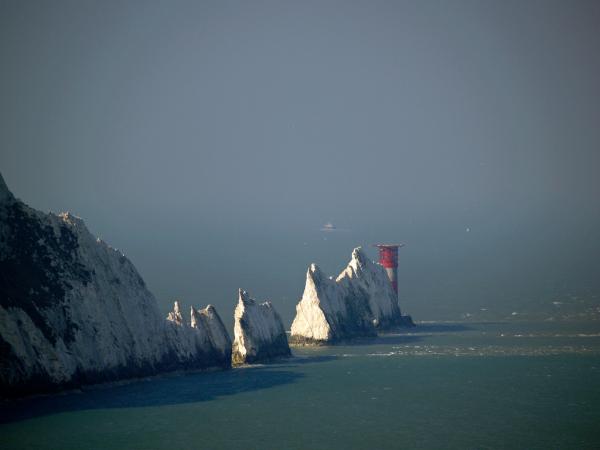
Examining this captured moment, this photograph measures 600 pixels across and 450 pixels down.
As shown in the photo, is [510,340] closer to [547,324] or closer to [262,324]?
[547,324]

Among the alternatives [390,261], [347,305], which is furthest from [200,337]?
[390,261]

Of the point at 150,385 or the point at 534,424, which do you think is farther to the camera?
the point at 150,385

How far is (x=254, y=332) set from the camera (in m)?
129

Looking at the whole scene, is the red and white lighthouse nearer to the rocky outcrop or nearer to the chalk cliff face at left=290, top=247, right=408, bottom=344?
the chalk cliff face at left=290, top=247, right=408, bottom=344

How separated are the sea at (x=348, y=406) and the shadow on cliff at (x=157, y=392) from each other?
11 centimetres

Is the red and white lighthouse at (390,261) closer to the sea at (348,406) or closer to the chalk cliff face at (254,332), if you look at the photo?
the sea at (348,406)

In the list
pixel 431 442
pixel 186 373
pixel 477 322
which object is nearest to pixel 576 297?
pixel 477 322

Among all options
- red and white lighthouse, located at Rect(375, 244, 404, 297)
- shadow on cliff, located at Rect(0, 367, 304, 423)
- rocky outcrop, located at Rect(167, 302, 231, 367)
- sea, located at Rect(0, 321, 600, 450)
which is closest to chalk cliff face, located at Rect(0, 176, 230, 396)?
rocky outcrop, located at Rect(167, 302, 231, 367)

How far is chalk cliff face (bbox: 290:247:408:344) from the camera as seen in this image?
148 metres

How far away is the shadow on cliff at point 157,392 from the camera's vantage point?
9706 centimetres

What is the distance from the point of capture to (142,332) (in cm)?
11119

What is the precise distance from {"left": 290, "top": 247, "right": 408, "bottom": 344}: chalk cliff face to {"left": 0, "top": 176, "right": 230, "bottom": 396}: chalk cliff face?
32.2 m

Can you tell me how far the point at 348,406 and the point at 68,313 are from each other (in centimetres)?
2665

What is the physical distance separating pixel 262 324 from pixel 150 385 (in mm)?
21585
